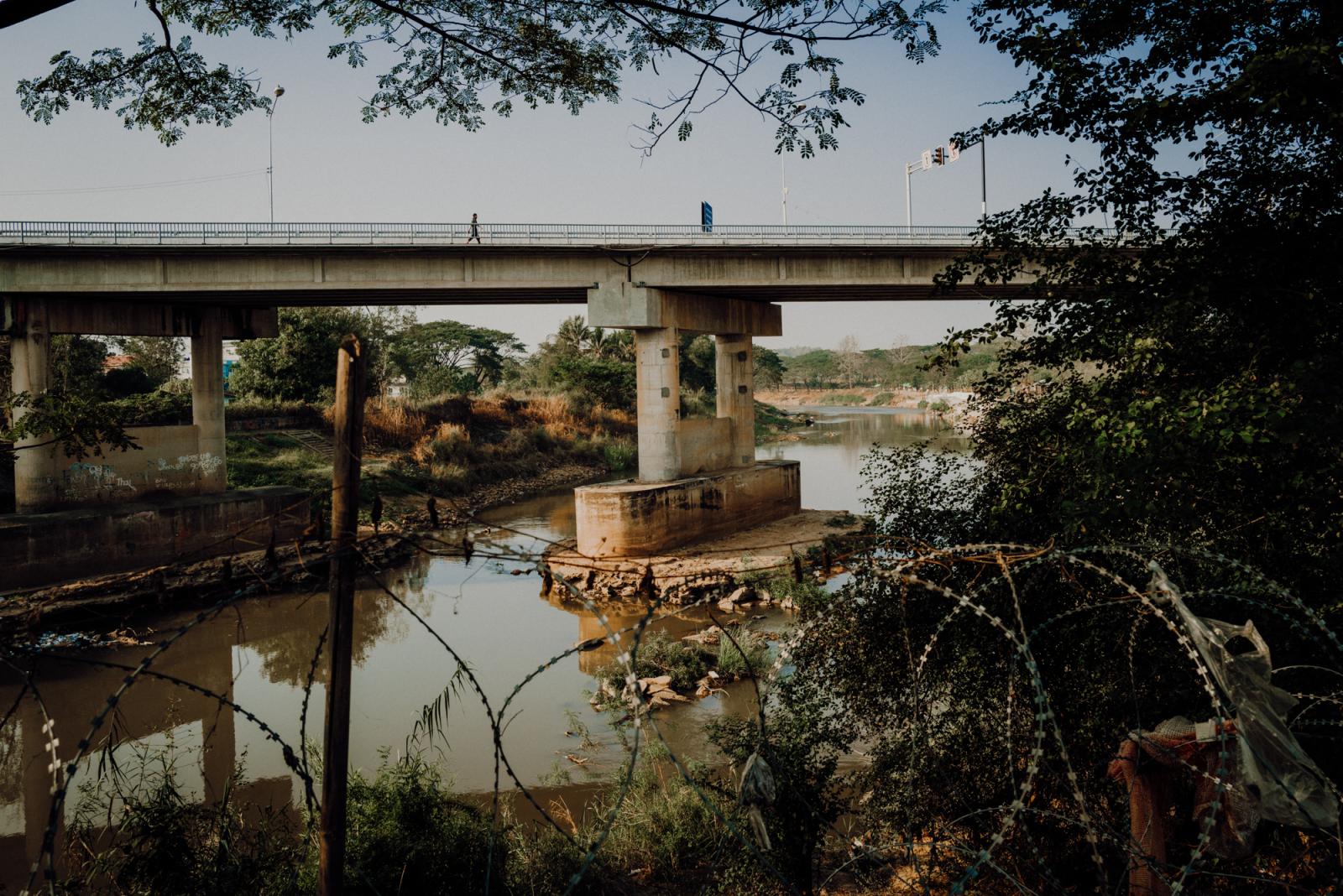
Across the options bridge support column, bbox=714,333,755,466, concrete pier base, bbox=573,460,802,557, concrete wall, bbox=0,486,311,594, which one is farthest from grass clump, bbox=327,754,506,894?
bridge support column, bbox=714,333,755,466

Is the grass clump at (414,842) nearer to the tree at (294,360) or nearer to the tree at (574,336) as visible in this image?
the tree at (294,360)

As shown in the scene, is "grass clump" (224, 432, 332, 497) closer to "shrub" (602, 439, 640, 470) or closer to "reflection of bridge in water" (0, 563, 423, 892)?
"reflection of bridge in water" (0, 563, 423, 892)

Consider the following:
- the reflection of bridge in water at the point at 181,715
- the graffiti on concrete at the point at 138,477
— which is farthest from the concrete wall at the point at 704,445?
the graffiti on concrete at the point at 138,477

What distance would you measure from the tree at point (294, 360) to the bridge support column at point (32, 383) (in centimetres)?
1734

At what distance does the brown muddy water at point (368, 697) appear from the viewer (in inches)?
515

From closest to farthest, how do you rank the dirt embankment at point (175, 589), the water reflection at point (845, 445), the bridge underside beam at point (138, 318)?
the dirt embankment at point (175, 589) < the bridge underside beam at point (138, 318) < the water reflection at point (845, 445)

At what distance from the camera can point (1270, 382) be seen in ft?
25.0

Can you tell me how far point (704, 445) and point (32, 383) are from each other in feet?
67.3

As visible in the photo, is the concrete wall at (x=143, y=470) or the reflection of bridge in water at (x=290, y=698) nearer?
the reflection of bridge in water at (x=290, y=698)

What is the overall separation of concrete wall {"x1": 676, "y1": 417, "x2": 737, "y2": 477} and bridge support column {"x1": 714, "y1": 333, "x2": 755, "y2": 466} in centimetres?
54

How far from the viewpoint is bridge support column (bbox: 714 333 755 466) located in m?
35.8

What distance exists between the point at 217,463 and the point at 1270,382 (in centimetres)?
3038

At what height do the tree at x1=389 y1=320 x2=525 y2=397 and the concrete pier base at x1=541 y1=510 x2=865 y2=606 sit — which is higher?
the tree at x1=389 y1=320 x2=525 y2=397

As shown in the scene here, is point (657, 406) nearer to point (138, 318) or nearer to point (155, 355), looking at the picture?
point (138, 318)
